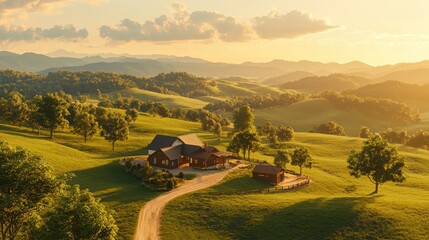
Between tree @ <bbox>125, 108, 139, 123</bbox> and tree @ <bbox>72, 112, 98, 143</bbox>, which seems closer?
tree @ <bbox>72, 112, 98, 143</bbox>

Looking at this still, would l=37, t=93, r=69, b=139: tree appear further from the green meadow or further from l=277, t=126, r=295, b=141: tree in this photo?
l=277, t=126, r=295, b=141: tree

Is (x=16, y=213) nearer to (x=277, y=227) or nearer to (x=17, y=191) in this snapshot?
(x=17, y=191)

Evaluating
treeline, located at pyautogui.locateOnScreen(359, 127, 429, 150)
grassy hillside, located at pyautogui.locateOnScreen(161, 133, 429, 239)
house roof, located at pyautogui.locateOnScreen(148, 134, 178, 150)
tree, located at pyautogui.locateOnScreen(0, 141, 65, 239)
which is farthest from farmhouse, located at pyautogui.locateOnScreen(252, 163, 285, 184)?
treeline, located at pyautogui.locateOnScreen(359, 127, 429, 150)

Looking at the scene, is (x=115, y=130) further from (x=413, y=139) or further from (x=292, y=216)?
(x=413, y=139)

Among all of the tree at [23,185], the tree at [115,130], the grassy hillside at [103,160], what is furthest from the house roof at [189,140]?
the tree at [23,185]

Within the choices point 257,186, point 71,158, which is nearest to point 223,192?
point 257,186

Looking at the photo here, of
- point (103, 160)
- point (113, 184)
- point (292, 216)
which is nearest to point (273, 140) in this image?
point (103, 160)
